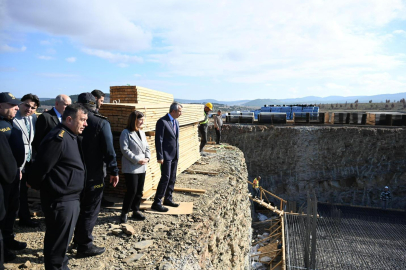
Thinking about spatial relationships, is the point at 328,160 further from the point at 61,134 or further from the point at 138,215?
the point at 61,134

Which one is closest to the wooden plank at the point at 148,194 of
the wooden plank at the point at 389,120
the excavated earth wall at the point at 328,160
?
the excavated earth wall at the point at 328,160

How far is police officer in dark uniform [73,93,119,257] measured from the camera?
321 centimetres

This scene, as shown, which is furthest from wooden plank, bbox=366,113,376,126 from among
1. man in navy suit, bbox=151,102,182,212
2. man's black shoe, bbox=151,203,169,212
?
man's black shoe, bbox=151,203,169,212

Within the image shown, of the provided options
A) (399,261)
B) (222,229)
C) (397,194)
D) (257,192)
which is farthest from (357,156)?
(222,229)

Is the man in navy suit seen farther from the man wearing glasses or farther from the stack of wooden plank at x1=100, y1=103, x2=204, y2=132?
the man wearing glasses

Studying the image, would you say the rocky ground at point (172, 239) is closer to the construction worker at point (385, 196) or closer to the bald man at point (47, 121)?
the bald man at point (47, 121)

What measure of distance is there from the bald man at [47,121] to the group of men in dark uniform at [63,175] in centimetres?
51

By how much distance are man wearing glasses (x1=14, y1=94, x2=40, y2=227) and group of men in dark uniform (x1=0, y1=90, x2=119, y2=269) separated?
0.48m

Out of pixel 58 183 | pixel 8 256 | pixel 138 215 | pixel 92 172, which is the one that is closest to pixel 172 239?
pixel 138 215

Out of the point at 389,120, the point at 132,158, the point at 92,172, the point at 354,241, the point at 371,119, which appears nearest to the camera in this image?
the point at 92,172

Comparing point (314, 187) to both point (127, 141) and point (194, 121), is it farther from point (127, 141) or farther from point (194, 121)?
point (127, 141)

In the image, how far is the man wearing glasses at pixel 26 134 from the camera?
3.70 m

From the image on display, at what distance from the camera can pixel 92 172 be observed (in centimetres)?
330

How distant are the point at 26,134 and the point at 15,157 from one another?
894 millimetres
